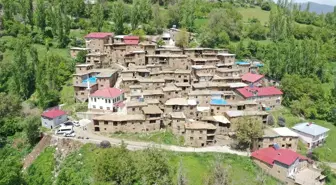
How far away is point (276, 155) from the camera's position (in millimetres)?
43094

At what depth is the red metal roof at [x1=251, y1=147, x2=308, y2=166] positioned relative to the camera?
136ft

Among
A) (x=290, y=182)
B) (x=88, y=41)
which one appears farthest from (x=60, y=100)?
(x=290, y=182)

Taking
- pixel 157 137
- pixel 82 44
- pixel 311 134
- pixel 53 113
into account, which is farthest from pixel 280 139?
pixel 82 44

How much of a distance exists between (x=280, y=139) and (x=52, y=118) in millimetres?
32268

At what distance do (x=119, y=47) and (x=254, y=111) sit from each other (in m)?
27.7

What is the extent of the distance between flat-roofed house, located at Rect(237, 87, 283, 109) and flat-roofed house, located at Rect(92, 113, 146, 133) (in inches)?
732

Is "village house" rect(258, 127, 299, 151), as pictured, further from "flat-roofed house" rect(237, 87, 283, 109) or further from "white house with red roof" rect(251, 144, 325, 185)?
"flat-roofed house" rect(237, 87, 283, 109)

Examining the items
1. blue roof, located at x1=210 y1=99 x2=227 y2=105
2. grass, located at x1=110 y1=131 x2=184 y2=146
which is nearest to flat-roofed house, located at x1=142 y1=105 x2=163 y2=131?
grass, located at x1=110 y1=131 x2=184 y2=146

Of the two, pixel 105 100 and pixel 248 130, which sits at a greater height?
pixel 105 100

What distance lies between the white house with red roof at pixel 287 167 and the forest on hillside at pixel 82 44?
658 inches

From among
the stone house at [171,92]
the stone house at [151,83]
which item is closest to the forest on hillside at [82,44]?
the stone house at [151,83]

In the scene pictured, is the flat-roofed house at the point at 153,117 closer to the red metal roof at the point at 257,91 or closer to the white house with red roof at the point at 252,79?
the red metal roof at the point at 257,91

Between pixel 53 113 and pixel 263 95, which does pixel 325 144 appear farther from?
pixel 53 113

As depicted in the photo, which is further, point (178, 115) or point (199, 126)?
point (178, 115)
